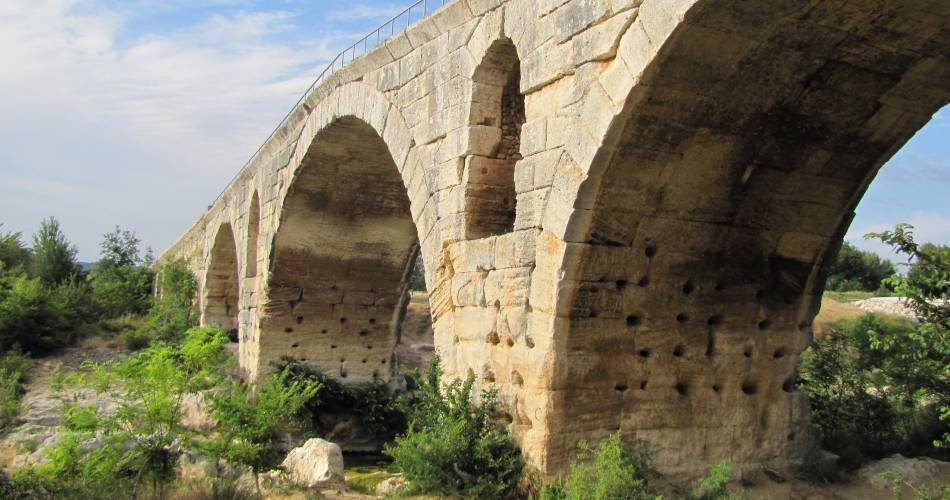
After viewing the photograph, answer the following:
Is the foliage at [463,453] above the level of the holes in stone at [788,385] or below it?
below

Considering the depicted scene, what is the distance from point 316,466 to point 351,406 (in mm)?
5263

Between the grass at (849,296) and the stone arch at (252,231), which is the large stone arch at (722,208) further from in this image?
the grass at (849,296)

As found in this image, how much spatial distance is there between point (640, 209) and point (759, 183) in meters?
0.99

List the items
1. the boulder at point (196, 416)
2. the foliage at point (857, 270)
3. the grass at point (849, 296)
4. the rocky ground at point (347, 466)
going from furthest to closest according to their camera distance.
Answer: the foliage at point (857, 270), the grass at point (849, 296), the boulder at point (196, 416), the rocky ground at point (347, 466)

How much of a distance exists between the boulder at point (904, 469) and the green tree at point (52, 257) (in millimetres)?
24223

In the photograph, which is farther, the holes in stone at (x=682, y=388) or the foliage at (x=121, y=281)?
the foliage at (x=121, y=281)

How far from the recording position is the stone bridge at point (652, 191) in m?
5.07

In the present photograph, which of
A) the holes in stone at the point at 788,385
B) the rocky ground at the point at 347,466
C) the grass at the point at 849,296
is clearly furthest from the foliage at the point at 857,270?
the holes in stone at the point at 788,385

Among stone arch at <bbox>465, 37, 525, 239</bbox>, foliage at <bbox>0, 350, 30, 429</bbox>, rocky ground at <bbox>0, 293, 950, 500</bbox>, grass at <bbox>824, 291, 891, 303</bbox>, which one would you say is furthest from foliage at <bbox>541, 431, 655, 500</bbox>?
grass at <bbox>824, 291, 891, 303</bbox>

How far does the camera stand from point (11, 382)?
1281 cm

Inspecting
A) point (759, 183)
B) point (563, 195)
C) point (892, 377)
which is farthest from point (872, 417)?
point (563, 195)

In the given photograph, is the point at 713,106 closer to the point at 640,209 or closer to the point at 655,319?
the point at 640,209

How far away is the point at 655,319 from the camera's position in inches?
239

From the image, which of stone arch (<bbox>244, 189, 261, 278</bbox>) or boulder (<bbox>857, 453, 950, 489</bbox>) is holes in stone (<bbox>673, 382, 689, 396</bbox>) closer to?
boulder (<bbox>857, 453, 950, 489</bbox>)
